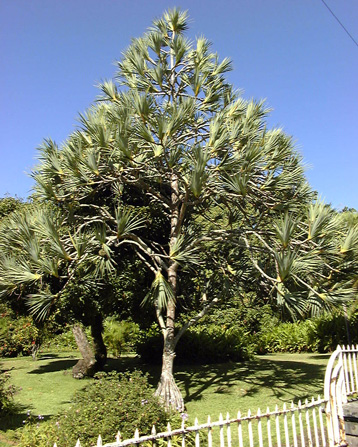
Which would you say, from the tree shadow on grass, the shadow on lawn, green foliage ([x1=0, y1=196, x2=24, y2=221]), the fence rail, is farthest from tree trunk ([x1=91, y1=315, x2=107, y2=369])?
green foliage ([x1=0, y1=196, x2=24, y2=221])

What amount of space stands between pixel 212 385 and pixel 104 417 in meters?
5.47

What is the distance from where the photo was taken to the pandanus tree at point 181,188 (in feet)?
23.9

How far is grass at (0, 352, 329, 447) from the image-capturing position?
780 cm

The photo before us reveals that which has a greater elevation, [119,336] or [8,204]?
[8,204]

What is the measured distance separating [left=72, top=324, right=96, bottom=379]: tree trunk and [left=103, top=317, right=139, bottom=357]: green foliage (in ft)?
12.0

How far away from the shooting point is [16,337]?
1661 centimetres

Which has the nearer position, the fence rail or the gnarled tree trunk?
the fence rail

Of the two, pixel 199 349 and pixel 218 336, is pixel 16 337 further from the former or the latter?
pixel 218 336

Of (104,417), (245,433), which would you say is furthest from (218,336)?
(104,417)

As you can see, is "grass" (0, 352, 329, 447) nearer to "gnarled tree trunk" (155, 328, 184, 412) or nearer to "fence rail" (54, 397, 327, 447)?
"gnarled tree trunk" (155, 328, 184, 412)

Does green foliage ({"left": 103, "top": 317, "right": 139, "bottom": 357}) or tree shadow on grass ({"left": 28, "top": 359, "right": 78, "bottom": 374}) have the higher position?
green foliage ({"left": 103, "top": 317, "right": 139, "bottom": 357})

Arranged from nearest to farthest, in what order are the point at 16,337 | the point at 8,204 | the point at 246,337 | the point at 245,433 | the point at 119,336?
the point at 245,433 < the point at 246,337 < the point at 119,336 < the point at 16,337 < the point at 8,204

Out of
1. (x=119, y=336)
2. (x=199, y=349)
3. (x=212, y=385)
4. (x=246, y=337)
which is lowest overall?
(x=212, y=385)

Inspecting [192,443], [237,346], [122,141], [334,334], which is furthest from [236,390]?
[334,334]
